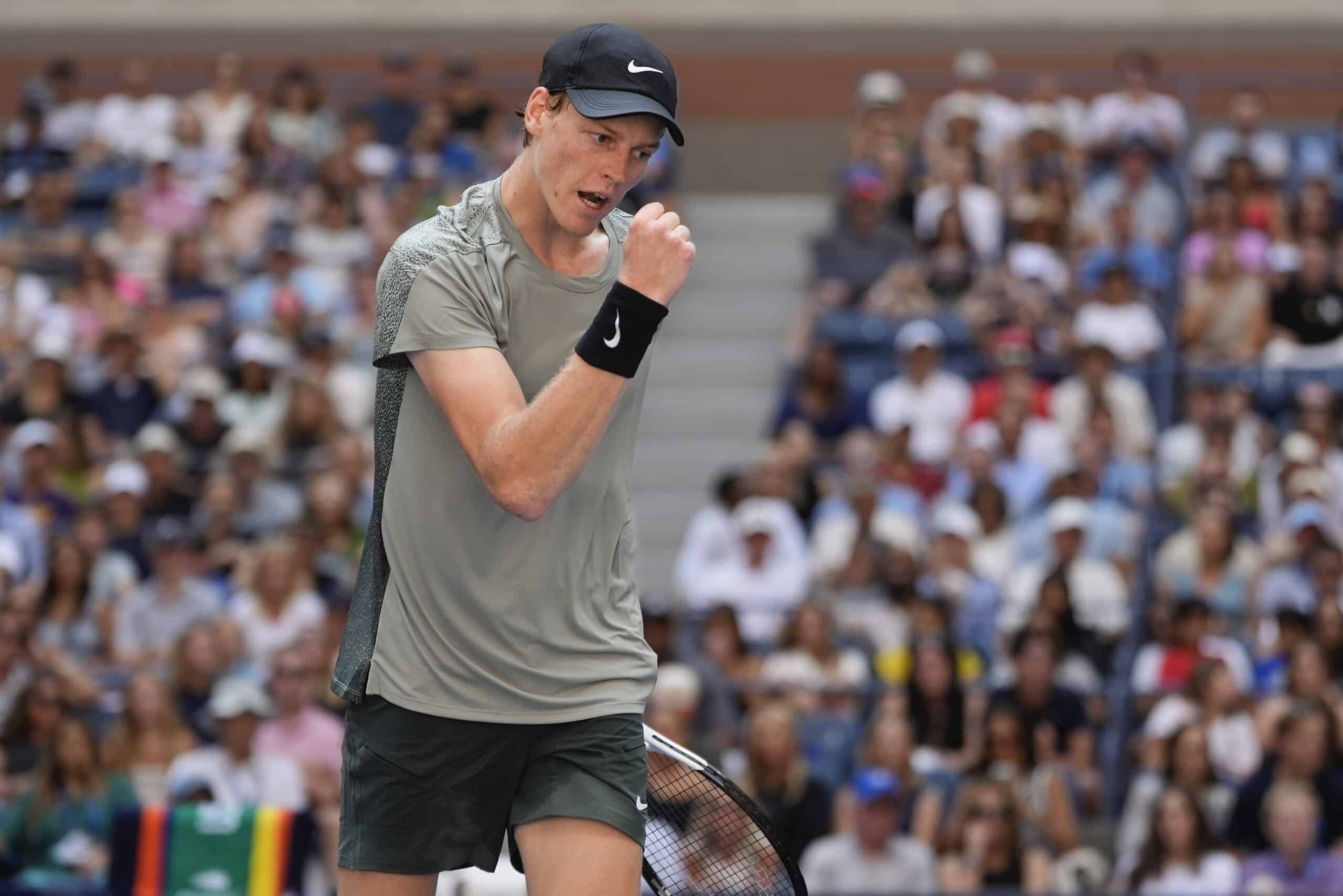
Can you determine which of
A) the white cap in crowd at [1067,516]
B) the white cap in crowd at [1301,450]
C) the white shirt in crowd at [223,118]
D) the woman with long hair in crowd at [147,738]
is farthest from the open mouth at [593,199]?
the white shirt in crowd at [223,118]

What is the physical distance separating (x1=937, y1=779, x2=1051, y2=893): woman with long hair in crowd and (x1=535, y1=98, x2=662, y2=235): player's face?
18.3 feet

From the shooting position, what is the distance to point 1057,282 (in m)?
12.1

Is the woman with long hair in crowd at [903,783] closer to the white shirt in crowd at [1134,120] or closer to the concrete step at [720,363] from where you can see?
the concrete step at [720,363]

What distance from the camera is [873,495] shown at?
10.3 meters

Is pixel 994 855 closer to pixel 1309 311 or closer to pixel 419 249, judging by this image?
pixel 1309 311

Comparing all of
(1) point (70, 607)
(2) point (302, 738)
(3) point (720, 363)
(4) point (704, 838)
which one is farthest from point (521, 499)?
(3) point (720, 363)

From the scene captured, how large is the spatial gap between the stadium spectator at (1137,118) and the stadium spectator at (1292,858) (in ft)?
20.2

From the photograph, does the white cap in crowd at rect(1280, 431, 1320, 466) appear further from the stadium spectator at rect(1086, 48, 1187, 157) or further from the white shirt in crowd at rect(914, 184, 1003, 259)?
the stadium spectator at rect(1086, 48, 1187, 157)

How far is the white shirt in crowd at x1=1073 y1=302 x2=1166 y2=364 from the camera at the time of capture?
11.6 meters

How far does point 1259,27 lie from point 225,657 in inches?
422

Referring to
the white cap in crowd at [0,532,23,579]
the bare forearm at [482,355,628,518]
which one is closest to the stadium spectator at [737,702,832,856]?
the white cap in crowd at [0,532,23,579]

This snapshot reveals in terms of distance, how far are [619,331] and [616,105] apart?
1.15 ft

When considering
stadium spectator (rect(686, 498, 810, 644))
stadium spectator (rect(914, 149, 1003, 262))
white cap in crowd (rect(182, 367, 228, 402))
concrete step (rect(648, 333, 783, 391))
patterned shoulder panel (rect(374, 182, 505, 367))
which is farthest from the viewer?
concrete step (rect(648, 333, 783, 391))

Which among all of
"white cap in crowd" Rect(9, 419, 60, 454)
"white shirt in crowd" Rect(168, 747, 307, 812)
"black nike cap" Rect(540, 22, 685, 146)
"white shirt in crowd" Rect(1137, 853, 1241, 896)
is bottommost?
"white shirt in crowd" Rect(168, 747, 307, 812)
